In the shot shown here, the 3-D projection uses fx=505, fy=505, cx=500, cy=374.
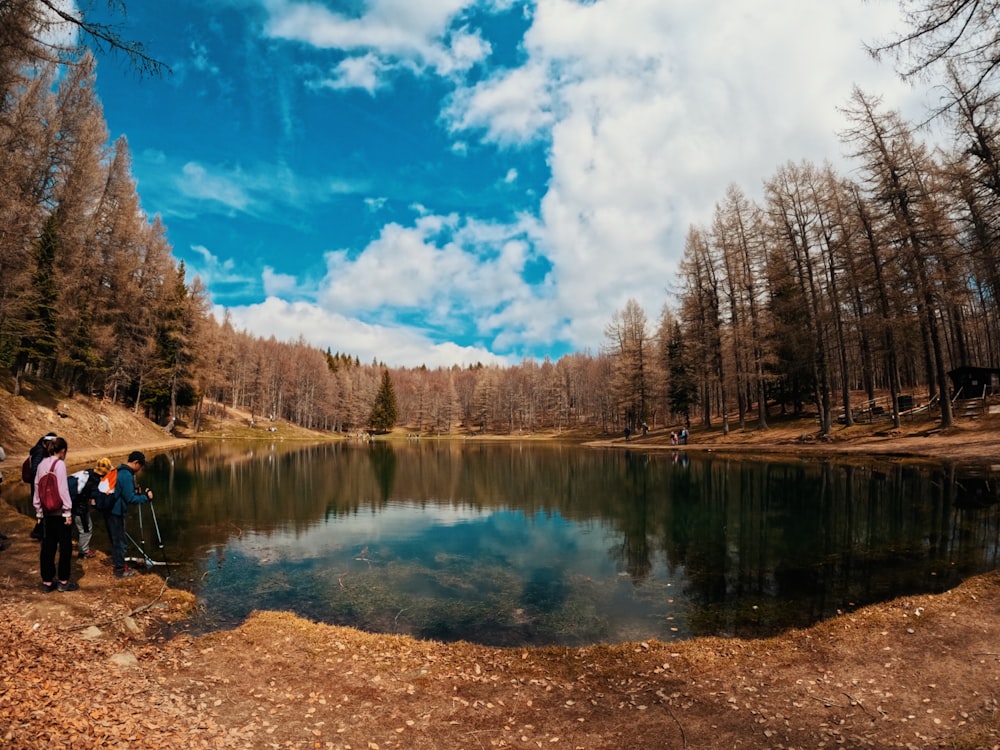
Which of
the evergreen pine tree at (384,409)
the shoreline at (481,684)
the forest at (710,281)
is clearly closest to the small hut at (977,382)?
the forest at (710,281)

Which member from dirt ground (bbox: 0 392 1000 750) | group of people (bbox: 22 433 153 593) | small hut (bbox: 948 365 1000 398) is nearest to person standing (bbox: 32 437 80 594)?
group of people (bbox: 22 433 153 593)

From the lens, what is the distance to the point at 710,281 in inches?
2112

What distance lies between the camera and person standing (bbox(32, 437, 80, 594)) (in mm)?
9664

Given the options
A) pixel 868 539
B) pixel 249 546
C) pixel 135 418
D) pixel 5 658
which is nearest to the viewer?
pixel 5 658

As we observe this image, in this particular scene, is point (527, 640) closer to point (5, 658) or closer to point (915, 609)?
point (915, 609)

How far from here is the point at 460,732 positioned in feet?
21.4

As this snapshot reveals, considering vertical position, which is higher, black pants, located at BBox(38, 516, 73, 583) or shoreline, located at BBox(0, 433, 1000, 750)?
black pants, located at BBox(38, 516, 73, 583)

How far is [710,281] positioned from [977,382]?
916 inches

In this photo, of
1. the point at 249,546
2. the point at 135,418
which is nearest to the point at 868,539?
the point at 249,546

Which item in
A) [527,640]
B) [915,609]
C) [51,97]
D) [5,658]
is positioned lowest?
[527,640]

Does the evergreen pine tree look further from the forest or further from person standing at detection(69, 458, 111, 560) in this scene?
person standing at detection(69, 458, 111, 560)

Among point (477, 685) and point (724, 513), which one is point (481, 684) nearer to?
point (477, 685)

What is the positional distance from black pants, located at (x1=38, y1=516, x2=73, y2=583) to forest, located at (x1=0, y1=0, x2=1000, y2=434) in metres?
8.73

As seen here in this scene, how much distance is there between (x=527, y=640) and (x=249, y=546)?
1147cm
